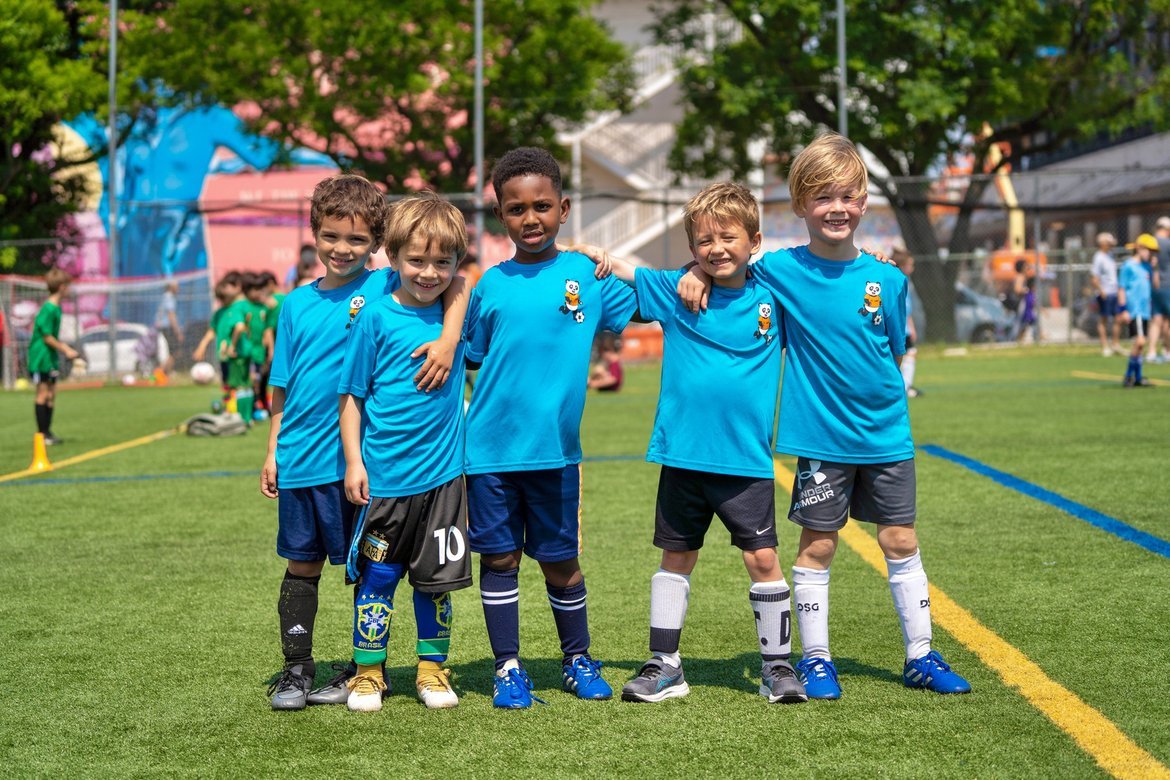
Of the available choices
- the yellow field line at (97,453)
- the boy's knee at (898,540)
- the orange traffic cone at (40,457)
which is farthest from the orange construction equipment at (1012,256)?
the boy's knee at (898,540)

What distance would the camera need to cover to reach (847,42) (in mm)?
28859

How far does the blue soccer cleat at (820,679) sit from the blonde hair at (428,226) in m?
1.72

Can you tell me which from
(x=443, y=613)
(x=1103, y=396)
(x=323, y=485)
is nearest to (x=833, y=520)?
(x=443, y=613)

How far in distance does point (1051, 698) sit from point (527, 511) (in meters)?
1.71

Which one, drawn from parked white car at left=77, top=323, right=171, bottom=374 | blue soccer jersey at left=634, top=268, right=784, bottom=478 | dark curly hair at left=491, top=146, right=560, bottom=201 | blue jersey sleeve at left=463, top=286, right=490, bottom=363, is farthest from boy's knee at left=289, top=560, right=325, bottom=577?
parked white car at left=77, top=323, right=171, bottom=374

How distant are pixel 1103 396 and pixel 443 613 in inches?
488

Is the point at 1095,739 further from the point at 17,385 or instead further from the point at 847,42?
the point at 847,42

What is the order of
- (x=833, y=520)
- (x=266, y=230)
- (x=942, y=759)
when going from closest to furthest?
(x=942, y=759)
(x=833, y=520)
(x=266, y=230)

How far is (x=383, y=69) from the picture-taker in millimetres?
30062

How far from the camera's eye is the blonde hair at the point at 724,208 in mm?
4207

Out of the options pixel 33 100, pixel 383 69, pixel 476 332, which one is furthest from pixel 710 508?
pixel 33 100

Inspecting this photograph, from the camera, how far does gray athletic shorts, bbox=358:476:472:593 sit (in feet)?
13.9

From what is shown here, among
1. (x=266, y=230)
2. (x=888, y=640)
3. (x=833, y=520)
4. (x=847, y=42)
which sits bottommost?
(x=888, y=640)

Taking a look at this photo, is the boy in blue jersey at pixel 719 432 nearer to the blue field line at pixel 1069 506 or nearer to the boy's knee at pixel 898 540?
the boy's knee at pixel 898 540
